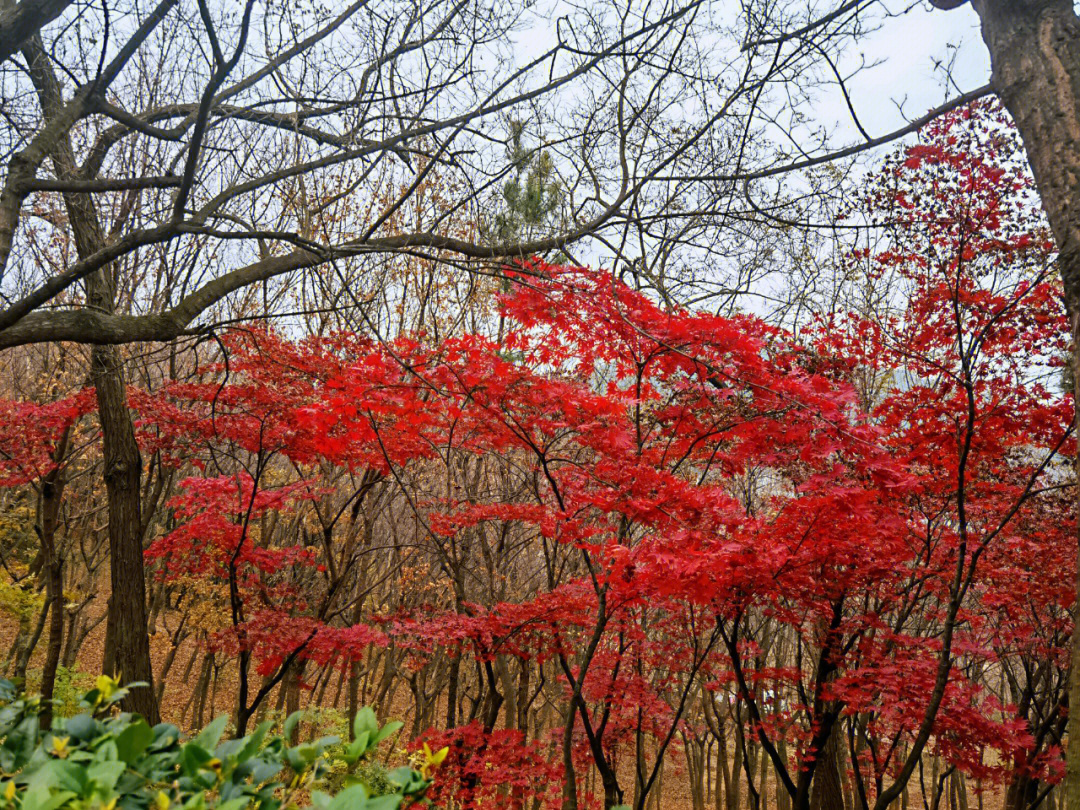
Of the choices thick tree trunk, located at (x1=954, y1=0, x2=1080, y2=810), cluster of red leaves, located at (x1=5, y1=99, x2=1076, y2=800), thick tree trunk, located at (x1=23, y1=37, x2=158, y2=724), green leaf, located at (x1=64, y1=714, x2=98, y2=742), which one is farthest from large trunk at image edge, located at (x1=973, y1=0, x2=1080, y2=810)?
thick tree trunk, located at (x1=23, y1=37, x2=158, y2=724)

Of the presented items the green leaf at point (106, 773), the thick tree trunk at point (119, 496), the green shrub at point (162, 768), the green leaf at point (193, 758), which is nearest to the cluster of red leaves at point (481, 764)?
the thick tree trunk at point (119, 496)

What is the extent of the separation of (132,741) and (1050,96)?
139 inches

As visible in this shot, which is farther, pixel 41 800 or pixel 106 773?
pixel 106 773

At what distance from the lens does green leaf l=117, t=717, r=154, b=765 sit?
1119mm

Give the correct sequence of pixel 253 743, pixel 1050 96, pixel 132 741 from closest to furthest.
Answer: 1. pixel 132 741
2. pixel 253 743
3. pixel 1050 96

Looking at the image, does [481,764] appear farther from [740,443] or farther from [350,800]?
[350,800]

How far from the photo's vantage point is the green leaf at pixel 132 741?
1.12 m

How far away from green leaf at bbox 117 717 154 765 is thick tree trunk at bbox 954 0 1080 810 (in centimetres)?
286

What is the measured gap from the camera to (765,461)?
16.8 feet

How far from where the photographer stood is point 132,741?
3.70 ft

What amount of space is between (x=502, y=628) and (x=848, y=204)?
4221 mm

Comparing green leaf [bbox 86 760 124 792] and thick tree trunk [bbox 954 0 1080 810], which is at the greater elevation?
thick tree trunk [bbox 954 0 1080 810]

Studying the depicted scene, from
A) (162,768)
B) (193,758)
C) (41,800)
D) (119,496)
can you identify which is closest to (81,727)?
(162,768)

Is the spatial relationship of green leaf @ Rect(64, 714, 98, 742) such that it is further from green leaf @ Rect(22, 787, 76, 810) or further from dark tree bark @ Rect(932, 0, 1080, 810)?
dark tree bark @ Rect(932, 0, 1080, 810)
